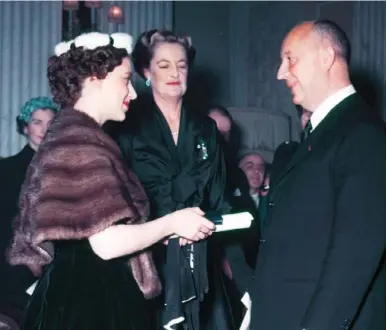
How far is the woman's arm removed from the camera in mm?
2281

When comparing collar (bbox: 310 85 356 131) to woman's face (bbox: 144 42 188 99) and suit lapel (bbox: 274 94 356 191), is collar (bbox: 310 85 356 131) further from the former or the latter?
woman's face (bbox: 144 42 188 99)

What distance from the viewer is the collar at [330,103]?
227 centimetres

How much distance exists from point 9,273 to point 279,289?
1.67m

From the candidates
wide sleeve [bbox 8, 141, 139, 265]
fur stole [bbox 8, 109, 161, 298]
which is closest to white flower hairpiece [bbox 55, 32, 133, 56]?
fur stole [bbox 8, 109, 161, 298]

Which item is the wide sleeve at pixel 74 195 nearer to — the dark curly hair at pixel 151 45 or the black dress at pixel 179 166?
the black dress at pixel 179 166

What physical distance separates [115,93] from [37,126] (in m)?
1.55

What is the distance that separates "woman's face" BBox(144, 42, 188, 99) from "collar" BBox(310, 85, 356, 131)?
3.41 feet

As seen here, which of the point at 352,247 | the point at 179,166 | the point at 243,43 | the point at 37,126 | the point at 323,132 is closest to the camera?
the point at 352,247

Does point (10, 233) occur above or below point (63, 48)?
below

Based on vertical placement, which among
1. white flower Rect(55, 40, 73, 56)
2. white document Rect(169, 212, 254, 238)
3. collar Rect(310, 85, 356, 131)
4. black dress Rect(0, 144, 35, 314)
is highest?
white flower Rect(55, 40, 73, 56)

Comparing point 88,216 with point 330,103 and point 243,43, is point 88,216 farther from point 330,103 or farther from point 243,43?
point 243,43

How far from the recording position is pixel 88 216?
89.0 inches

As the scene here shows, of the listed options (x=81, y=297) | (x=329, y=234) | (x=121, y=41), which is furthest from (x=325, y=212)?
(x=121, y=41)

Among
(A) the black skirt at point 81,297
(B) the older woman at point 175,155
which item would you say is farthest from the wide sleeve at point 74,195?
(B) the older woman at point 175,155
